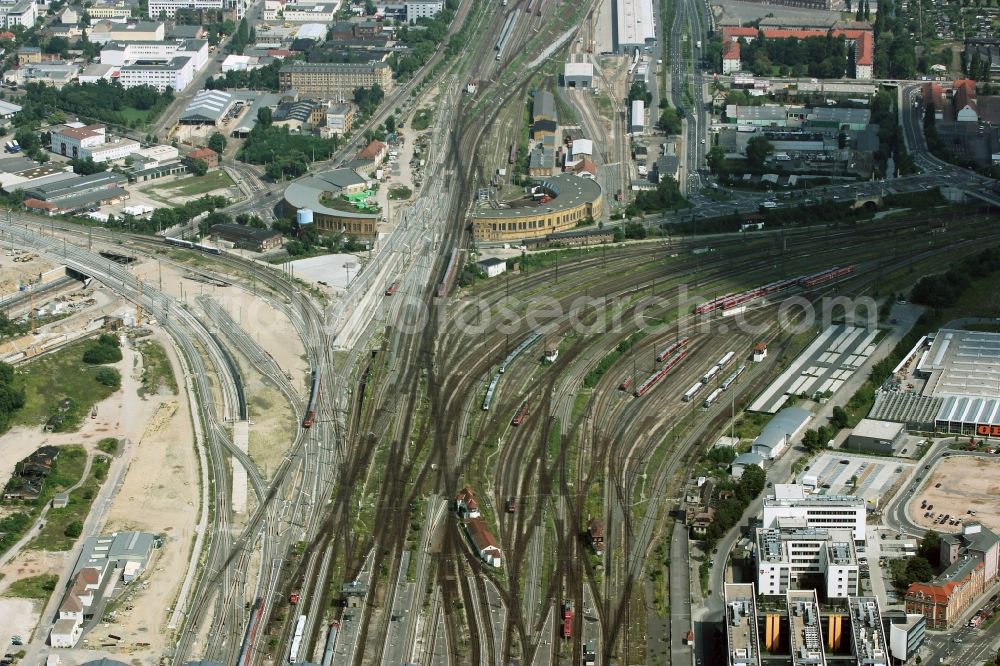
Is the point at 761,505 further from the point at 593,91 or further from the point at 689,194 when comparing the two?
the point at 593,91

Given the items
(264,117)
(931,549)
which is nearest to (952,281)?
(931,549)

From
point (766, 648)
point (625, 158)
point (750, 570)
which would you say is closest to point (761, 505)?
point (750, 570)

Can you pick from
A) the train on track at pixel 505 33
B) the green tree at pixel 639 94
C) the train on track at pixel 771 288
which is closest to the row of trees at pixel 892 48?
the green tree at pixel 639 94

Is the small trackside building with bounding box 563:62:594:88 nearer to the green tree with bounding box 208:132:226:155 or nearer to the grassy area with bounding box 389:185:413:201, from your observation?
the grassy area with bounding box 389:185:413:201

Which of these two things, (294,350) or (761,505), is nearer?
(761,505)

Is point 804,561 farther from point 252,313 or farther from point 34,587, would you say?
point 252,313

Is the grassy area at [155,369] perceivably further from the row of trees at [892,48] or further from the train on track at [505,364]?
the row of trees at [892,48]
